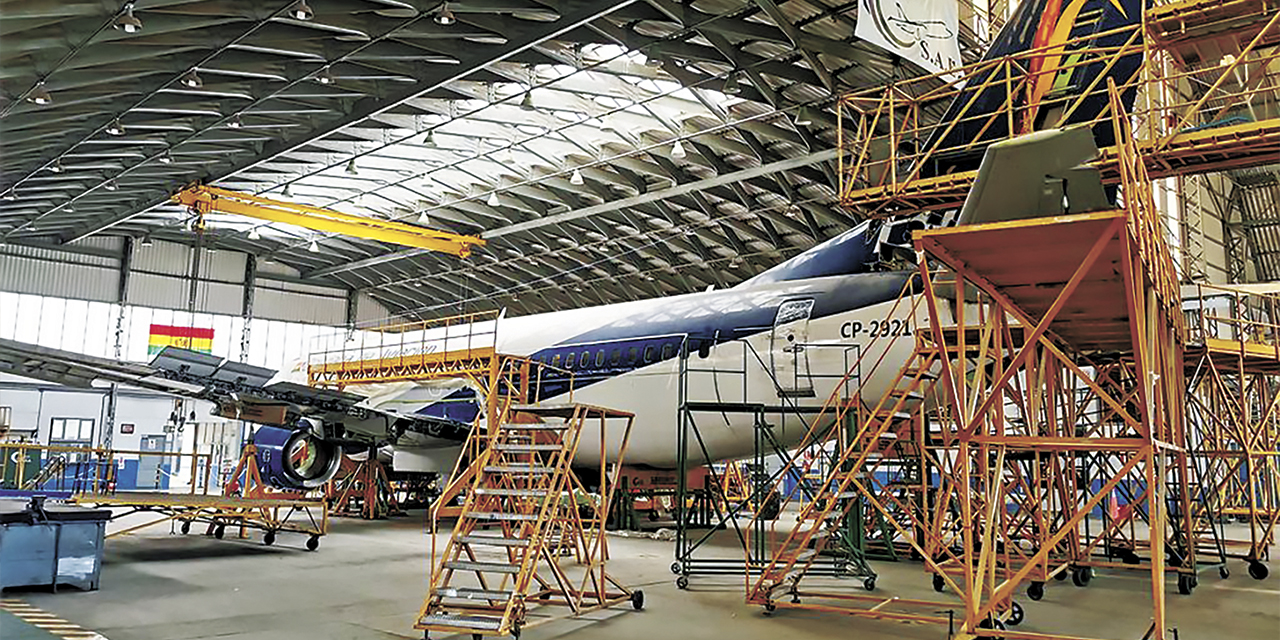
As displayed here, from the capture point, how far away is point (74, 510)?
1102 cm

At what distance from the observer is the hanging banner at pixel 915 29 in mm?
12844

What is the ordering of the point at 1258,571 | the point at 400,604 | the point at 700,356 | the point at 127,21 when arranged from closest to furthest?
the point at 400,604 < the point at 1258,571 < the point at 127,21 < the point at 700,356

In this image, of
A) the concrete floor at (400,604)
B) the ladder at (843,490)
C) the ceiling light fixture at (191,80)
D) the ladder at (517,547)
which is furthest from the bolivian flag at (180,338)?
the ladder at (843,490)

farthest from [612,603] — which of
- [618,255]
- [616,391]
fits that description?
[618,255]

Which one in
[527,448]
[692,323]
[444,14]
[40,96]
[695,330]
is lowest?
[527,448]

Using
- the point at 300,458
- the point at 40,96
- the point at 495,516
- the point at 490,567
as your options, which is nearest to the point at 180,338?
the point at 40,96

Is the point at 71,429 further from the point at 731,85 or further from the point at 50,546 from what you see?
the point at 50,546

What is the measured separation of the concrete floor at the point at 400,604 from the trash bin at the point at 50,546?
27 centimetres

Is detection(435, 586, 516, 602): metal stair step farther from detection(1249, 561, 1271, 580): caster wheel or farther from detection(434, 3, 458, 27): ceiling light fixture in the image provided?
detection(1249, 561, 1271, 580): caster wheel

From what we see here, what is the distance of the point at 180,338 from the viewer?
45.8m

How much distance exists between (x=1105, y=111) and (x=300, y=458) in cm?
1542

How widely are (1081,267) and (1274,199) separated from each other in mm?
44826

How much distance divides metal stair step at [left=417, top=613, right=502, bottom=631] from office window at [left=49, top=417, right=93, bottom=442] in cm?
4189

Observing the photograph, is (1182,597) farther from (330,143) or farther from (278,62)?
(330,143)
